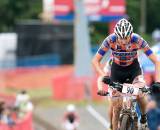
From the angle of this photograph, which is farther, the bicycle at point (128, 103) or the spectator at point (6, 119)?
the spectator at point (6, 119)

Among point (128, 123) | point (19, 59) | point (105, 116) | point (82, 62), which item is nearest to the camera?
point (128, 123)

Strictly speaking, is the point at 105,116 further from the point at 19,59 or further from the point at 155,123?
the point at 19,59

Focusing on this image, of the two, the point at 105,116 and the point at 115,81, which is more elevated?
the point at 115,81

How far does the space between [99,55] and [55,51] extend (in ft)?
134

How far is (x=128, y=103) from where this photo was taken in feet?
33.3

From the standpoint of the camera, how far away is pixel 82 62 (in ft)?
114

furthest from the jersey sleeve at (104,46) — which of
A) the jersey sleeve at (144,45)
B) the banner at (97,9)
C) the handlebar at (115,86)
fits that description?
the banner at (97,9)

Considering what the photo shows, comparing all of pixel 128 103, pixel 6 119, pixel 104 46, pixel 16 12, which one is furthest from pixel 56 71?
pixel 128 103

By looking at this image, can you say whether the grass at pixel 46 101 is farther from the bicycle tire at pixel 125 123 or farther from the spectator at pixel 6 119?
the bicycle tire at pixel 125 123

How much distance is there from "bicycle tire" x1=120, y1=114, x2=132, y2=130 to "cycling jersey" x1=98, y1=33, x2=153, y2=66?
32.5 inches

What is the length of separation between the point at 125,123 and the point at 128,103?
32 centimetres

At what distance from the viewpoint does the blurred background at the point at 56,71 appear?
23.9 m

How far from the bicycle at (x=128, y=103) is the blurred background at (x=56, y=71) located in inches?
165

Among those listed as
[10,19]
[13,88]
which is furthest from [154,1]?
[13,88]
